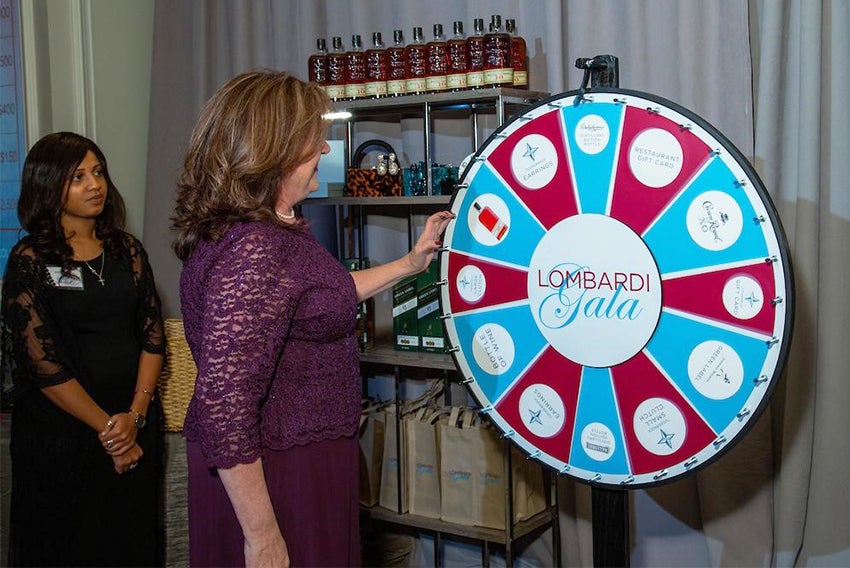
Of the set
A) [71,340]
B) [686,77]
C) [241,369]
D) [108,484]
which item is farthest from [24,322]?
[686,77]

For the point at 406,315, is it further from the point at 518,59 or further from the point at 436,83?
the point at 518,59

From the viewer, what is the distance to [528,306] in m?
1.85

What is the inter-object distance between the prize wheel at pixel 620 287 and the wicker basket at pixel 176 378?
132cm

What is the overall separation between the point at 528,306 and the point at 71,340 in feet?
4.79

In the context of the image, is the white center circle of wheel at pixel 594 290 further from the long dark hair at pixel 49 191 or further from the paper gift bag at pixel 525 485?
the long dark hair at pixel 49 191

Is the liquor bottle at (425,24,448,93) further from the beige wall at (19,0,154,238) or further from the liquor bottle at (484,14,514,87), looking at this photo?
the beige wall at (19,0,154,238)

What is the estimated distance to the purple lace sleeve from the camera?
4.96 ft

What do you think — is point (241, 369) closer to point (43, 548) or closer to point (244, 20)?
point (43, 548)

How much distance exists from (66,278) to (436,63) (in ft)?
3.99

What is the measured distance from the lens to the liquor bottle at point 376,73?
2760 mm

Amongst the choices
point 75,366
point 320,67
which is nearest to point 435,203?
point 320,67

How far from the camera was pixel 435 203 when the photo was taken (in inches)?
106

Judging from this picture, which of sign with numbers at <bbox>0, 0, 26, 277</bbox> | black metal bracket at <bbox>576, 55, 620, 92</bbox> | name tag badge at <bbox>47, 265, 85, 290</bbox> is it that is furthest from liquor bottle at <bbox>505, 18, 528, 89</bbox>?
sign with numbers at <bbox>0, 0, 26, 277</bbox>

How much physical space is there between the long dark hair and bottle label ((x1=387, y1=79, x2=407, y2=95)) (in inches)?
35.6
